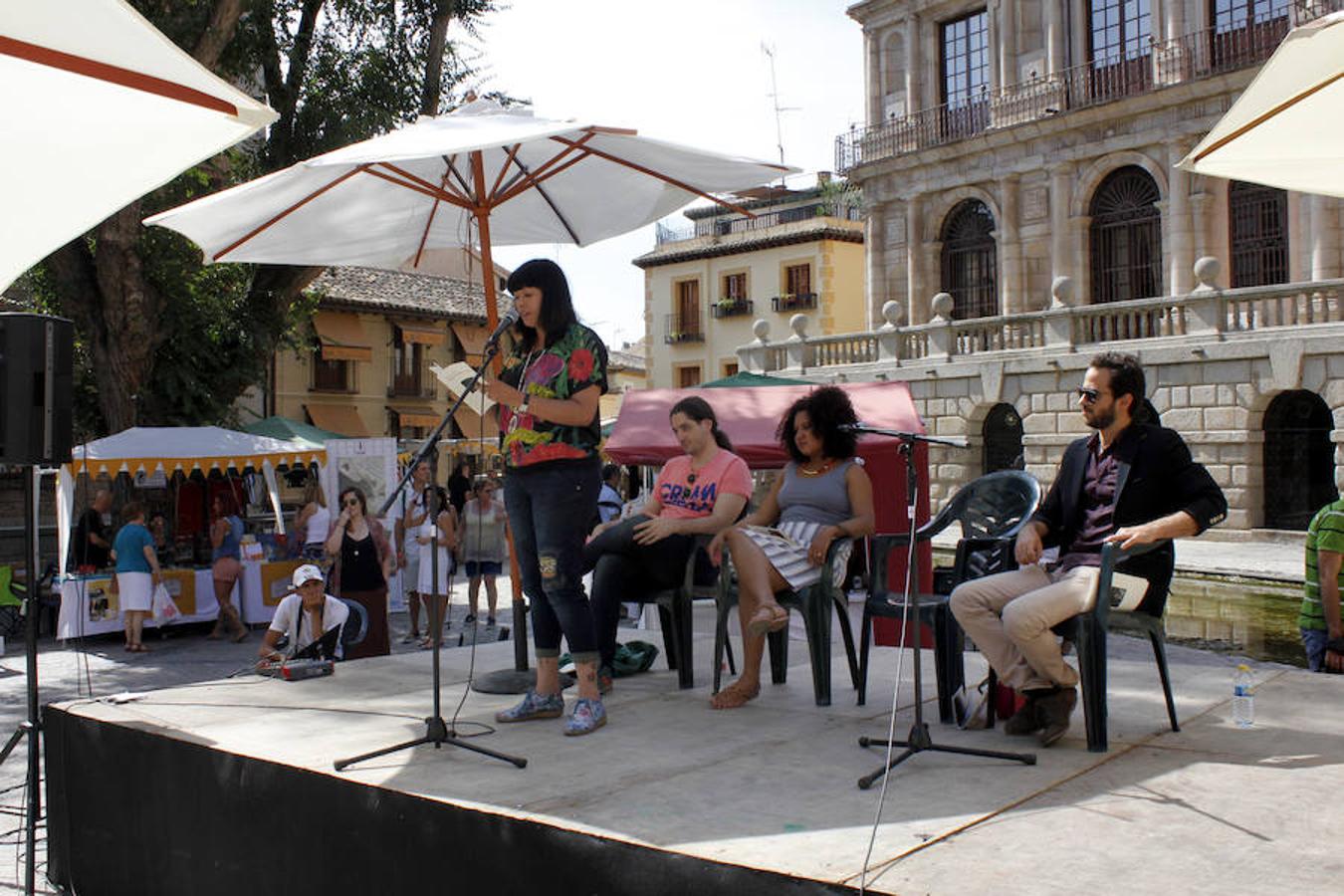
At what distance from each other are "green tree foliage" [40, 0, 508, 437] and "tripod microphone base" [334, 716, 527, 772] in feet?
44.2

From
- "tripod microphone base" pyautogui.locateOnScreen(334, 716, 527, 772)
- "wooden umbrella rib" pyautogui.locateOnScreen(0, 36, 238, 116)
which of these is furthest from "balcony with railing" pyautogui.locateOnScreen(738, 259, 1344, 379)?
"wooden umbrella rib" pyautogui.locateOnScreen(0, 36, 238, 116)

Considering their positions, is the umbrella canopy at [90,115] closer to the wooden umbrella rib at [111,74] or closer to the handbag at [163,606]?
the wooden umbrella rib at [111,74]

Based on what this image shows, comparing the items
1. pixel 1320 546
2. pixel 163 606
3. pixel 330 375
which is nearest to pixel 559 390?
pixel 1320 546

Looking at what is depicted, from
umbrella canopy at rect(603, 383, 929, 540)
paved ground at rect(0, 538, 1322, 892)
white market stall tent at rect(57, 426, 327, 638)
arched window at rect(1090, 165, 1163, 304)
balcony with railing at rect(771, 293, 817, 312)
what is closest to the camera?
paved ground at rect(0, 538, 1322, 892)

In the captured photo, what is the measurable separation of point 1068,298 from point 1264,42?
21.1ft

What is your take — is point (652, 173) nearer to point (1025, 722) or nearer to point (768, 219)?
A: point (1025, 722)

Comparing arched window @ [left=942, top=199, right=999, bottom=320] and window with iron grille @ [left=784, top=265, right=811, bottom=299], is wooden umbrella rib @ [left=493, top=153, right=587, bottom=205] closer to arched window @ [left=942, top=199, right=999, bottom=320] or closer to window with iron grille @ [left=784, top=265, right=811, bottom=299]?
arched window @ [left=942, top=199, right=999, bottom=320]

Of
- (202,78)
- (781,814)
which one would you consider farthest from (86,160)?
(781,814)

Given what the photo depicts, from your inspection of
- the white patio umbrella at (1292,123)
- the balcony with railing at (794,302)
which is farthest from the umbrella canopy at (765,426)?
the balcony with railing at (794,302)

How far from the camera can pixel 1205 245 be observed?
26.0 meters

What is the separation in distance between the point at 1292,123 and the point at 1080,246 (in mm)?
24335

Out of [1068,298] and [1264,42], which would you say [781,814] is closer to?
[1068,298]

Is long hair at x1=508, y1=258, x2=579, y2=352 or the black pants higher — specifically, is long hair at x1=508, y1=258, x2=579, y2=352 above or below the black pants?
above

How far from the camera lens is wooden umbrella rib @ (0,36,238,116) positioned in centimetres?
329
